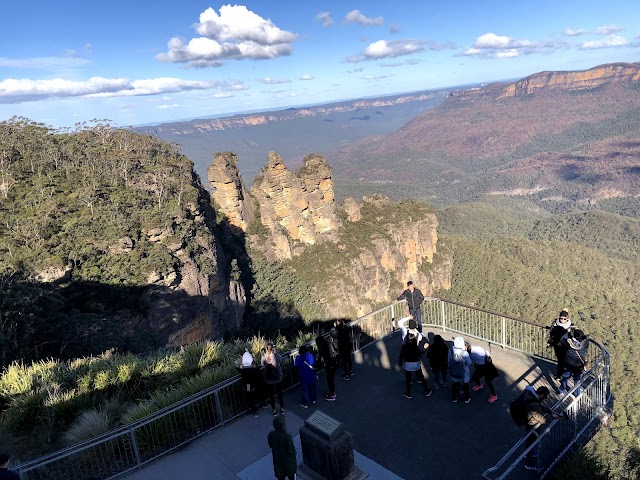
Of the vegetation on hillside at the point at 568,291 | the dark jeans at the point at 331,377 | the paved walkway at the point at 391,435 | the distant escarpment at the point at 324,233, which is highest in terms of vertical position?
the dark jeans at the point at 331,377

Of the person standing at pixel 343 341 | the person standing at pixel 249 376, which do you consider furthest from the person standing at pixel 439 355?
the person standing at pixel 249 376

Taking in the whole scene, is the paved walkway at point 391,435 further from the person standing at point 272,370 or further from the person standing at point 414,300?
the person standing at point 414,300

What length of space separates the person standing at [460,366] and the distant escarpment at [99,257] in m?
15.0

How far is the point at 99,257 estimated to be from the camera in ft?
93.5

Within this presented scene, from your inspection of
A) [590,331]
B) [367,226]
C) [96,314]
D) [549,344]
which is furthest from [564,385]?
[367,226]

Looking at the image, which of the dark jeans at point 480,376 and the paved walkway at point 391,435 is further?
the dark jeans at point 480,376

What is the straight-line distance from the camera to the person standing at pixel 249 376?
901 centimetres

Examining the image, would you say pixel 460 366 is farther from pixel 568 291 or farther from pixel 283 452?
pixel 568 291

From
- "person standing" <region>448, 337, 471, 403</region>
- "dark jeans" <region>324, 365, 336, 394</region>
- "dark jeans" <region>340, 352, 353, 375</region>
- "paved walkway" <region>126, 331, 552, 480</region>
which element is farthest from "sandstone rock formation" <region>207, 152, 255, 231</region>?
"person standing" <region>448, 337, 471, 403</region>

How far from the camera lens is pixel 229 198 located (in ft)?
184

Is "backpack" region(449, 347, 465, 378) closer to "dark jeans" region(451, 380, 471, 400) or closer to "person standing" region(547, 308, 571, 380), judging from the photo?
"dark jeans" region(451, 380, 471, 400)

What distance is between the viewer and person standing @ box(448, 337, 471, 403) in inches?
366

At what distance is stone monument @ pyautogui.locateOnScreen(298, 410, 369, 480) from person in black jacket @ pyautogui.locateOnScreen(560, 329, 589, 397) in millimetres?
4902

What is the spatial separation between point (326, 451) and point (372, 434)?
2247 millimetres
